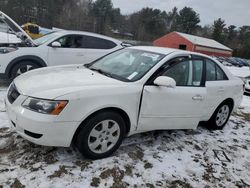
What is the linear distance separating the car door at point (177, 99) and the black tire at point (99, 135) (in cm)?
38

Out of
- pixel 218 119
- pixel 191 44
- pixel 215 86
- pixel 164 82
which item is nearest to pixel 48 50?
pixel 164 82

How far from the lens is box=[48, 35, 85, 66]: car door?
6.46m

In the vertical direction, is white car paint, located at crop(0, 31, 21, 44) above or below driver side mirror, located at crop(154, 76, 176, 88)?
above

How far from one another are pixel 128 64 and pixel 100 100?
42.5 inches

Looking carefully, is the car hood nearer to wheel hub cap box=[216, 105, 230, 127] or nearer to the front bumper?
the front bumper

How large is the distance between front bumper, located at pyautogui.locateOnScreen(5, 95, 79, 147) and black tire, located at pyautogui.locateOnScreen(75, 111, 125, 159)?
14 cm

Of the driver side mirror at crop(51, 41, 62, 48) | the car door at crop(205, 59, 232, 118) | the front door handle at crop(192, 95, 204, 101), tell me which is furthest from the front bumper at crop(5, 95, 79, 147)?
the driver side mirror at crop(51, 41, 62, 48)

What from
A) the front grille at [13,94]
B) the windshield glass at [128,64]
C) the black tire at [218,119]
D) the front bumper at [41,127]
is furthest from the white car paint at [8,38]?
the black tire at [218,119]

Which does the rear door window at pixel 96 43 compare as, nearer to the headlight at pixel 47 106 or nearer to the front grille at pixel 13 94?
the front grille at pixel 13 94

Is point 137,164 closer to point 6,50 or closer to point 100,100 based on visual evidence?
point 100,100

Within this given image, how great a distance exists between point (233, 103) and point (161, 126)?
2.05 m

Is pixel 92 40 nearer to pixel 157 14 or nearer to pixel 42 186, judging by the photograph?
pixel 42 186

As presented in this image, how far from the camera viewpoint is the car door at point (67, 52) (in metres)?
6.46

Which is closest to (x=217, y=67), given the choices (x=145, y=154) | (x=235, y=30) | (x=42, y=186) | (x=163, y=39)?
(x=145, y=154)
